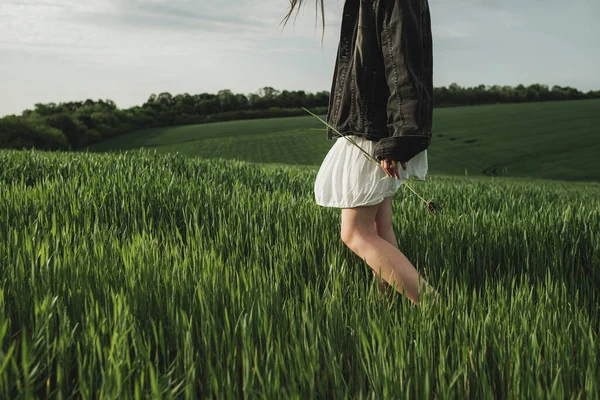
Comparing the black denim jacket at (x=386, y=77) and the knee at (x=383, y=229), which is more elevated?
the black denim jacket at (x=386, y=77)

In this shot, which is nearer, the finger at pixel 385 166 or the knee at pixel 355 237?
the finger at pixel 385 166

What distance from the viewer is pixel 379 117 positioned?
7.63 feet

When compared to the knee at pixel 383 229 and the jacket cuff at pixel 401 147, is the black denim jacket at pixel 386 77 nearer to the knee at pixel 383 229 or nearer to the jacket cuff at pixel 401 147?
the jacket cuff at pixel 401 147

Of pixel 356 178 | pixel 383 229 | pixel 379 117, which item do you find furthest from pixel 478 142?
pixel 356 178

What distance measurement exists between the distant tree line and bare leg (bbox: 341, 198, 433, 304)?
51348 millimetres

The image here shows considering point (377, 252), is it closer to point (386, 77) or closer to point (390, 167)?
point (390, 167)

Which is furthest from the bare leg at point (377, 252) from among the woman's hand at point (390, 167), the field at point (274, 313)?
the woman's hand at point (390, 167)

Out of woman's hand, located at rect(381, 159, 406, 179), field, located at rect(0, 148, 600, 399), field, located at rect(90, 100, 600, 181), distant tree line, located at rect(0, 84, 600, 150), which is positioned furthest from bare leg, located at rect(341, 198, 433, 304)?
distant tree line, located at rect(0, 84, 600, 150)

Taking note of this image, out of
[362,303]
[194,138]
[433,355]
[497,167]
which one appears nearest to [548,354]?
[433,355]

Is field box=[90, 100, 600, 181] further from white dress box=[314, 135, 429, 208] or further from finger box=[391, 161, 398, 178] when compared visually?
finger box=[391, 161, 398, 178]

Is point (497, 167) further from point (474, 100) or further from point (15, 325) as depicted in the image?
point (474, 100)

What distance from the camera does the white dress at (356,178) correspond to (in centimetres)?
228

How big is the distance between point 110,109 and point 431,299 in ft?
242

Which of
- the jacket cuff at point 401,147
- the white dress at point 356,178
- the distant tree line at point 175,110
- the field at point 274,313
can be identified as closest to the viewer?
the field at point 274,313
